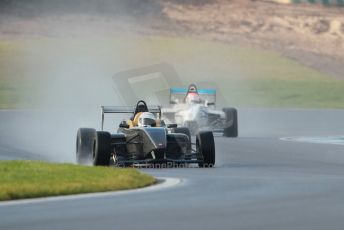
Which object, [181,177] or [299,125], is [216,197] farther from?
[299,125]

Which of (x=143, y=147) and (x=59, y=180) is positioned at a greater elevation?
(x=143, y=147)

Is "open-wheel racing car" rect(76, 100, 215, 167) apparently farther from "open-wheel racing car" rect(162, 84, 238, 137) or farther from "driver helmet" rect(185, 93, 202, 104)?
"driver helmet" rect(185, 93, 202, 104)

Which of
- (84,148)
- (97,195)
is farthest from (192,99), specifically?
(97,195)

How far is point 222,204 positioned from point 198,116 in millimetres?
21477


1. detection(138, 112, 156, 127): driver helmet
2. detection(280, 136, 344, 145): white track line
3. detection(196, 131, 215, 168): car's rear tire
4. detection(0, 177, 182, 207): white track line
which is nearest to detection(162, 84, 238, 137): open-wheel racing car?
detection(280, 136, 344, 145): white track line

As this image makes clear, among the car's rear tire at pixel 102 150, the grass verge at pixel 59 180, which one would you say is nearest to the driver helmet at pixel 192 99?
the car's rear tire at pixel 102 150

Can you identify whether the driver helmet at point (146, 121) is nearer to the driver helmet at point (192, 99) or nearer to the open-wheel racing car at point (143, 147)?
the open-wheel racing car at point (143, 147)

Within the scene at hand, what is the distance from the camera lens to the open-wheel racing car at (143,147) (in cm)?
2181

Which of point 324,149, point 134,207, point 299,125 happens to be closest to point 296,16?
point 299,125

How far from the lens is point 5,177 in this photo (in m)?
16.9

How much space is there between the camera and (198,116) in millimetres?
35875

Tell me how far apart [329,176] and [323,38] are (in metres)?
59.8

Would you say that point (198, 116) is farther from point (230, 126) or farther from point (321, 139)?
point (321, 139)

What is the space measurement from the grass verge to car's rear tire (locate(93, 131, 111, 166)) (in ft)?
7.21
